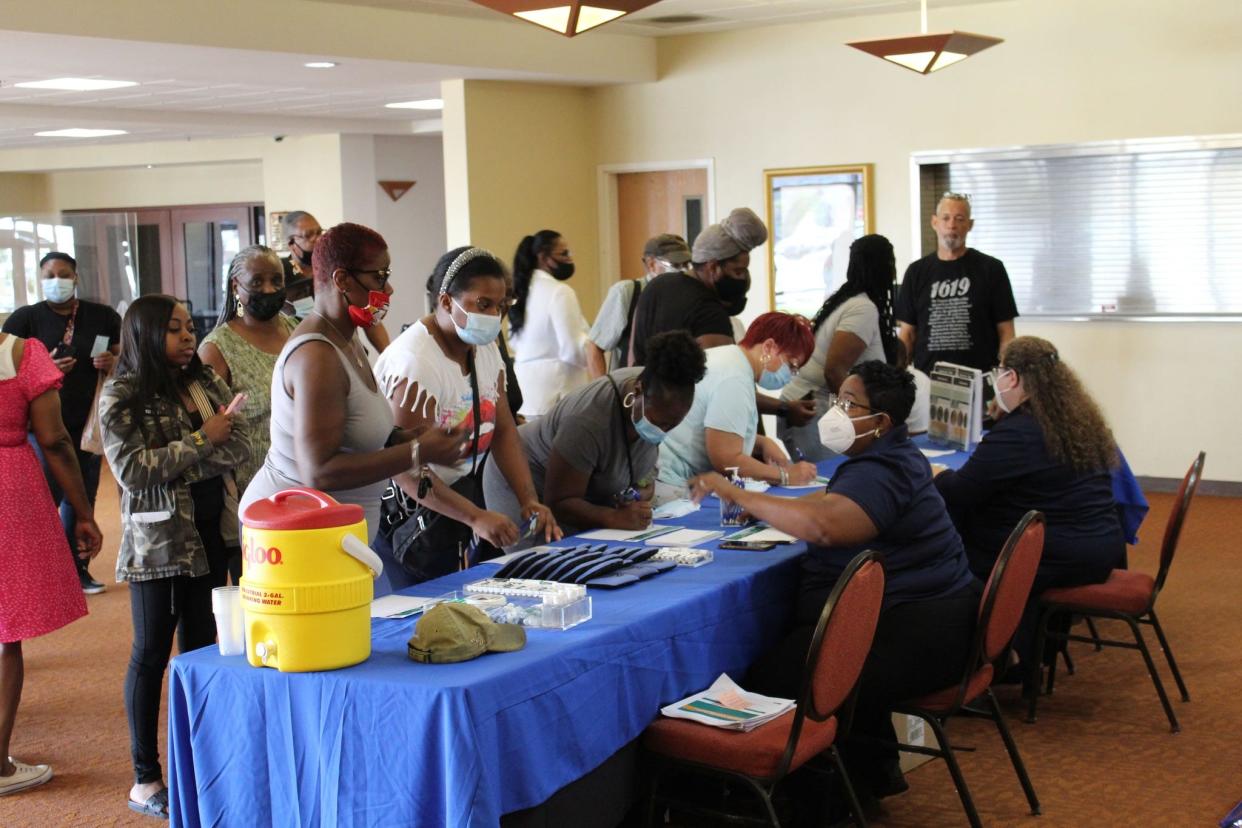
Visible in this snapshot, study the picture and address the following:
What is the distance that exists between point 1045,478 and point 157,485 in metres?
2.59

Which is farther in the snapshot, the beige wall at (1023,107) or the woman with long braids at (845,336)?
the beige wall at (1023,107)

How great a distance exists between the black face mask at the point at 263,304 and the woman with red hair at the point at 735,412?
132 cm

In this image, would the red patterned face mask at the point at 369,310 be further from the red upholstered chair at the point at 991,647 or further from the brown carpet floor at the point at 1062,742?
the red upholstered chair at the point at 991,647

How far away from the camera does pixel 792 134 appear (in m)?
8.98

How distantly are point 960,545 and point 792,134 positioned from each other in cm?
596

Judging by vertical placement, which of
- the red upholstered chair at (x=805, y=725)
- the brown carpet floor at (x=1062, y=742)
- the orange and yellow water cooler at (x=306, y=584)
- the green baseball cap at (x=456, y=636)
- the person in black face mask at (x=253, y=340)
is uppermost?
the person in black face mask at (x=253, y=340)

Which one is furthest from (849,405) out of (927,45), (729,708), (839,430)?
(927,45)

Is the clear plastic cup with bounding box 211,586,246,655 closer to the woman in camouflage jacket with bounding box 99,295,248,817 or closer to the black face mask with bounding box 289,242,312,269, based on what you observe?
the woman in camouflage jacket with bounding box 99,295,248,817

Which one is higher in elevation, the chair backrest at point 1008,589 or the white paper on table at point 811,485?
the white paper on table at point 811,485

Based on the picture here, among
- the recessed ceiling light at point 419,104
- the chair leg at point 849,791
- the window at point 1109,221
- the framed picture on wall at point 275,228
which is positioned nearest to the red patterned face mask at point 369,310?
the chair leg at point 849,791

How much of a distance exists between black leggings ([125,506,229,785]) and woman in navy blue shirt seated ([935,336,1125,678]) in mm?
2228

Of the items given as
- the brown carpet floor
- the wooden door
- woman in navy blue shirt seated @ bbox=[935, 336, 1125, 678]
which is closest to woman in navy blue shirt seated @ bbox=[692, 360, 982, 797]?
the brown carpet floor

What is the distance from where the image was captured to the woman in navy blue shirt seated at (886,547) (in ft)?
10.5

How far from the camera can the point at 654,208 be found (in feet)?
31.9
